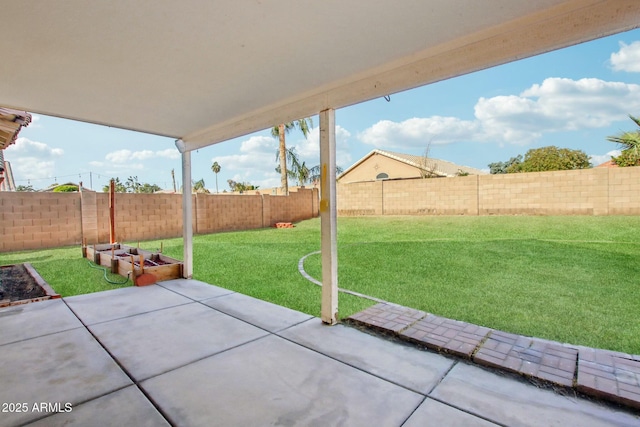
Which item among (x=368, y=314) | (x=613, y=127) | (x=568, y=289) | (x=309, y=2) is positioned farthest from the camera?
(x=613, y=127)

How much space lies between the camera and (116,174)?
1006 inches

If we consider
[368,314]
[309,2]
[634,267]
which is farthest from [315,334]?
[634,267]

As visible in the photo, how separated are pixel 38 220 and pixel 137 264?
526 cm

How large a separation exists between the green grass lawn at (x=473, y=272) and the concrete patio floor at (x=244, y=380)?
930 mm

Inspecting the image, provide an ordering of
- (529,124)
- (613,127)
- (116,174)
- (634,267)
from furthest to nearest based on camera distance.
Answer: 1. (116,174)
2. (529,124)
3. (613,127)
4. (634,267)

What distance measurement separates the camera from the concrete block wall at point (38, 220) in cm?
772

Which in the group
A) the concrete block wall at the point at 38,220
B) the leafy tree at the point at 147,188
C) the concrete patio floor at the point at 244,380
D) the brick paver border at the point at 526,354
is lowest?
the concrete patio floor at the point at 244,380

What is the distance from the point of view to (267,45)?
2.21 m

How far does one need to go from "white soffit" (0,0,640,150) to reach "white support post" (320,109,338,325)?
255mm

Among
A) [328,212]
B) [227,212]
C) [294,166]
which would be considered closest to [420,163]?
[294,166]

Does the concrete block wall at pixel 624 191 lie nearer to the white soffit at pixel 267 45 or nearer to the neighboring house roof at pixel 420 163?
the neighboring house roof at pixel 420 163

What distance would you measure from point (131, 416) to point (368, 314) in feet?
7.23

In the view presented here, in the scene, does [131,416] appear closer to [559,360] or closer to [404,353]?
[404,353]

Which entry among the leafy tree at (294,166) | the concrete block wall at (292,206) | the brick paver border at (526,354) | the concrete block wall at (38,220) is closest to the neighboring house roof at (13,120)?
the brick paver border at (526,354)
